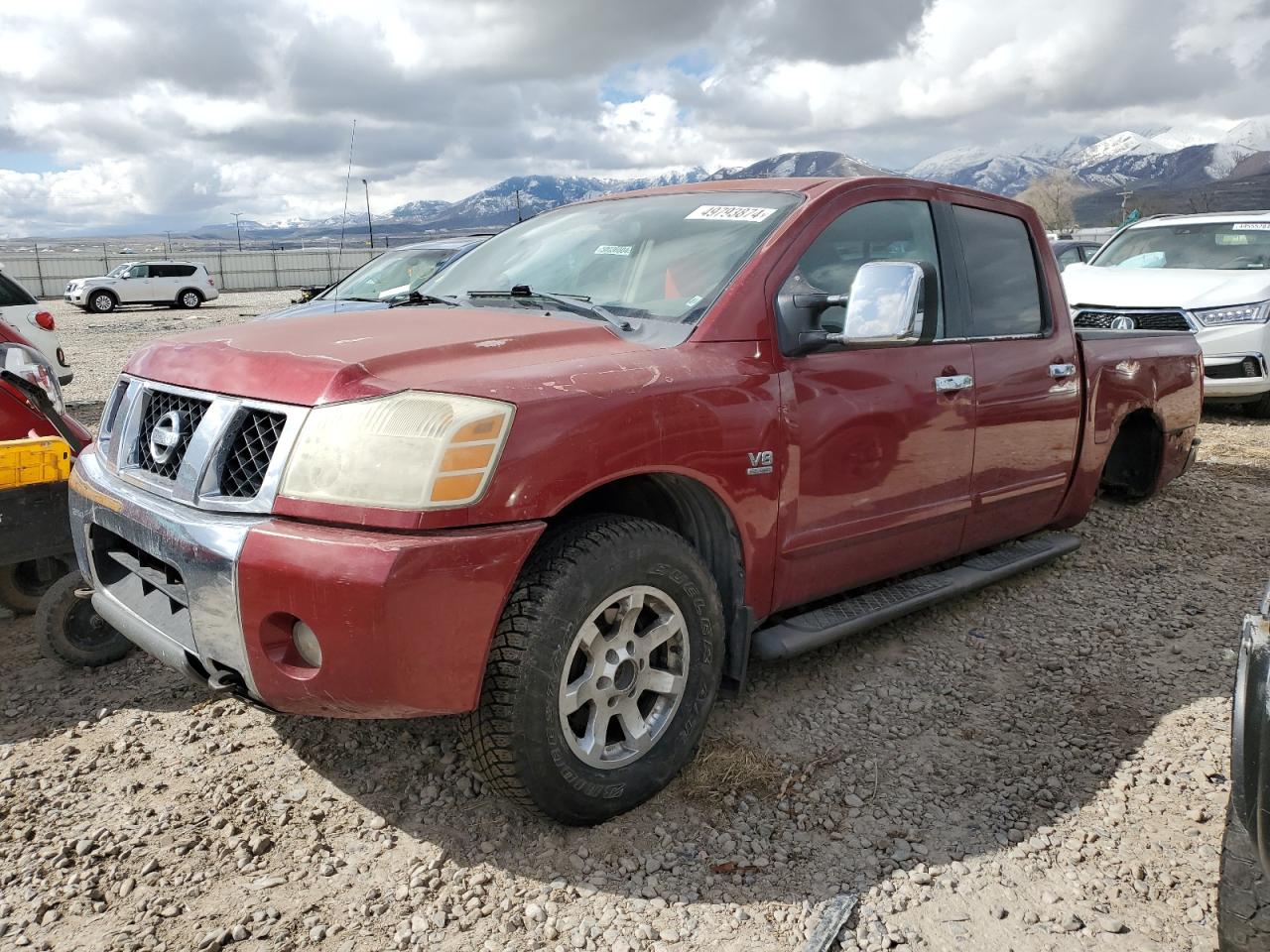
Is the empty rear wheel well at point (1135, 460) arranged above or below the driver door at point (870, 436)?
below

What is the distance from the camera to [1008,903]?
2385 millimetres

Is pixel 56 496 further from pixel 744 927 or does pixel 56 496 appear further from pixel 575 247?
pixel 744 927

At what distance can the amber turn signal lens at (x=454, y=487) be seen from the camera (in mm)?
2186

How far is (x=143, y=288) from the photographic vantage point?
28984 millimetres

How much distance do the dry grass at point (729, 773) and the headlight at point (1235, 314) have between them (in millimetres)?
7463

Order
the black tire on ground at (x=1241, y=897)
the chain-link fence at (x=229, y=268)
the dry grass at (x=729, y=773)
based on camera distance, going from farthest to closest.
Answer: the chain-link fence at (x=229, y=268) → the dry grass at (x=729, y=773) → the black tire on ground at (x=1241, y=897)

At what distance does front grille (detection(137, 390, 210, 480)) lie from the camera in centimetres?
259

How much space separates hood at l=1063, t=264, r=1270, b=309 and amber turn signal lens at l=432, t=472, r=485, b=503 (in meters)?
7.44

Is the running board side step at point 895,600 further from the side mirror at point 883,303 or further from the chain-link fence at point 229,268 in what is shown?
the chain-link fence at point 229,268

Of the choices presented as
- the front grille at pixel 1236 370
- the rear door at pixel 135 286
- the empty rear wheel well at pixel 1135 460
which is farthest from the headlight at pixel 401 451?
the rear door at pixel 135 286

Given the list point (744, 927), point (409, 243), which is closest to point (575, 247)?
point (744, 927)

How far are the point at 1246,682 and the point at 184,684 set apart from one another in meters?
3.22

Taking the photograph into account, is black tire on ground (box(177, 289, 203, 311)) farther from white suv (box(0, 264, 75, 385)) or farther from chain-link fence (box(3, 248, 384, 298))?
white suv (box(0, 264, 75, 385))

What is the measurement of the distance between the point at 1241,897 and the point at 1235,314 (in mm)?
7930
